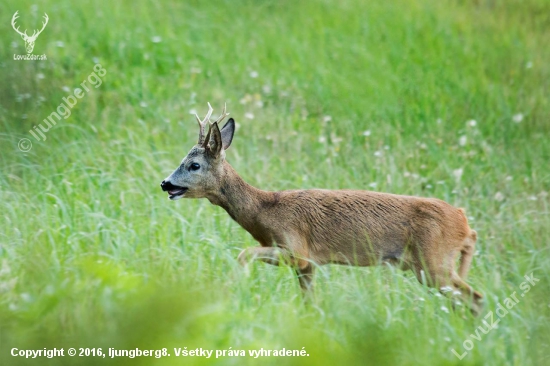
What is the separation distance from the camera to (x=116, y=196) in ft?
27.5

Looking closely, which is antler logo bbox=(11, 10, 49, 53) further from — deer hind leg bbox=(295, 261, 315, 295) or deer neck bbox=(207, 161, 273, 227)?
deer hind leg bbox=(295, 261, 315, 295)

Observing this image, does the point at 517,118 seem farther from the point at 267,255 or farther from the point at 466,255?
the point at 267,255

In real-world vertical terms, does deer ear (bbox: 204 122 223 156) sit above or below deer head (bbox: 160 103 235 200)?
above

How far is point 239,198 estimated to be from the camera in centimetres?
706

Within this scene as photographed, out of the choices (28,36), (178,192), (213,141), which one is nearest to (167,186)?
(178,192)

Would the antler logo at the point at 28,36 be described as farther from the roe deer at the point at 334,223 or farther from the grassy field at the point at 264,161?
the roe deer at the point at 334,223

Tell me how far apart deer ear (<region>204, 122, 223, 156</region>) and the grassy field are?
29.5 inches

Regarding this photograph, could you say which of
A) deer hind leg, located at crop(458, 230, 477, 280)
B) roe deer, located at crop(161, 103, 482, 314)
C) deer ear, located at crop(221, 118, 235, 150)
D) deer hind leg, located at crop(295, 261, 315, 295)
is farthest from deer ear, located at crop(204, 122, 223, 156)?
deer hind leg, located at crop(458, 230, 477, 280)

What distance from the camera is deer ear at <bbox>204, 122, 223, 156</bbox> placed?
6.92m

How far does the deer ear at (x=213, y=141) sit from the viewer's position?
22.7ft

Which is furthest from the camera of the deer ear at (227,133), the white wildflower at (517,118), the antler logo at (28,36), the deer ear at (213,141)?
the white wildflower at (517,118)

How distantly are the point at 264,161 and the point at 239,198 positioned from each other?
9.50 feet

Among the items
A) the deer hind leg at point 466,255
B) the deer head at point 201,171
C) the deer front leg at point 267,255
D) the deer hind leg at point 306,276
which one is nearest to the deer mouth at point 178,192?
the deer head at point 201,171

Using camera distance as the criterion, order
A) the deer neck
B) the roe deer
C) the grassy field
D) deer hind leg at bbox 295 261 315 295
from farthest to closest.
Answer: the deer neck → the roe deer → deer hind leg at bbox 295 261 315 295 → the grassy field
